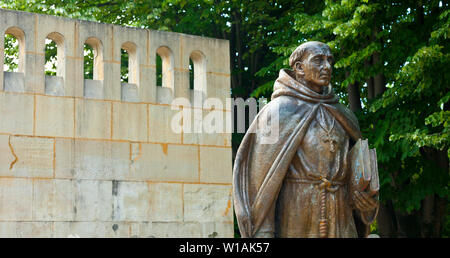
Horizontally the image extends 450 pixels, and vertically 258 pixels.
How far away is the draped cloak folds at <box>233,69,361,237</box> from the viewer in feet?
22.4

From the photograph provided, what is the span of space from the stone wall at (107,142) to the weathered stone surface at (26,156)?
0.02 meters

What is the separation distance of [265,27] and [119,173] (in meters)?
8.29

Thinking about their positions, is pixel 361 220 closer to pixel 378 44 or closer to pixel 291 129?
pixel 291 129

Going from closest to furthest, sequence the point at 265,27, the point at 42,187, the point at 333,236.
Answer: the point at 333,236
the point at 42,187
the point at 265,27

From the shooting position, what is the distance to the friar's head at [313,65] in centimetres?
712

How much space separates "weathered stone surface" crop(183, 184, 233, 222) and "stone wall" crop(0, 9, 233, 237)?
0.02 metres

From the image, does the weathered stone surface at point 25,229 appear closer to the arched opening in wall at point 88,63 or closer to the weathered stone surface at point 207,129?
the weathered stone surface at point 207,129

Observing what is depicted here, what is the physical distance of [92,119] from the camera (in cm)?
1264

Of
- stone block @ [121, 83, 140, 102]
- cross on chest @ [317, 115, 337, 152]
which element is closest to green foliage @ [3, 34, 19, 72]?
stone block @ [121, 83, 140, 102]

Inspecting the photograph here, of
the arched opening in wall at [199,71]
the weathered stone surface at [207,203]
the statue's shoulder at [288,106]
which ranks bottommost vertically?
the weathered stone surface at [207,203]

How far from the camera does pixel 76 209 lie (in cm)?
1227

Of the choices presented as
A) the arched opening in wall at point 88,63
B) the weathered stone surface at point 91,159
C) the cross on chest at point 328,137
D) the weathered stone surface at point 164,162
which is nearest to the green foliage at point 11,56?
the arched opening in wall at point 88,63

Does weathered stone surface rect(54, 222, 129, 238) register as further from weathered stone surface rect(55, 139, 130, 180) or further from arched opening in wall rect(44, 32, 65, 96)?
arched opening in wall rect(44, 32, 65, 96)

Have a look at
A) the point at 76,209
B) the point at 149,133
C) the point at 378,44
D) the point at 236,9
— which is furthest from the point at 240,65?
the point at 76,209
